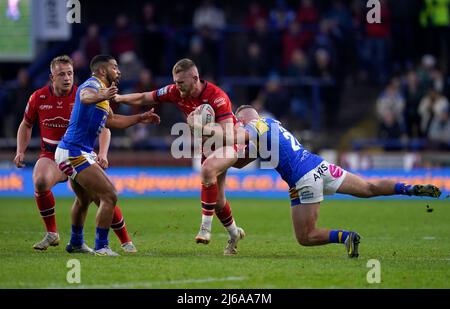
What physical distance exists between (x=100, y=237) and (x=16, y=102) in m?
15.1

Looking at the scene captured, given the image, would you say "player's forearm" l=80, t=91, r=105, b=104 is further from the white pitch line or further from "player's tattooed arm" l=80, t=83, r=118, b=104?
the white pitch line

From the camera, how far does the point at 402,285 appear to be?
999 centimetres

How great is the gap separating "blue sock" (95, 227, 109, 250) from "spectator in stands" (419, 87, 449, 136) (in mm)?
15584

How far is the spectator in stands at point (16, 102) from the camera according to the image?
1036 inches

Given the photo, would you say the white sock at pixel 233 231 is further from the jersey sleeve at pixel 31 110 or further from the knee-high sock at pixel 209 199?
the jersey sleeve at pixel 31 110

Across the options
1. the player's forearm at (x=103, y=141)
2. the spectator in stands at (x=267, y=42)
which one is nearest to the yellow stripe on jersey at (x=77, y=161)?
the player's forearm at (x=103, y=141)

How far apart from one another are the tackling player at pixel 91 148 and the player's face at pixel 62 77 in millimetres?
972

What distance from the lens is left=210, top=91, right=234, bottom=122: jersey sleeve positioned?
13023mm

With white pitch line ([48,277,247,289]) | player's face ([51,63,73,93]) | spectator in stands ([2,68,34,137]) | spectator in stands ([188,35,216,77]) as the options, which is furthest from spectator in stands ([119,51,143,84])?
white pitch line ([48,277,247,289])

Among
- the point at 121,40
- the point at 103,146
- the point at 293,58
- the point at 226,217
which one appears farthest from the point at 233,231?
the point at 121,40

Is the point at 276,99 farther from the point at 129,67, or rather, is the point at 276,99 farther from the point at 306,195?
the point at 306,195

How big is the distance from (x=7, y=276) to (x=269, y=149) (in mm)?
3691

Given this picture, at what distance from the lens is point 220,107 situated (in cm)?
1305
